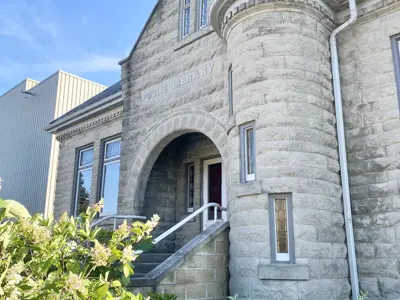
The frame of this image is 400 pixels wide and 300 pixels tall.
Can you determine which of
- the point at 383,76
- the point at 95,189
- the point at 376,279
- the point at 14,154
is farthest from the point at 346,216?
the point at 14,154

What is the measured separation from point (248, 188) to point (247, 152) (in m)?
0.73

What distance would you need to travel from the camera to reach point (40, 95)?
23.4m

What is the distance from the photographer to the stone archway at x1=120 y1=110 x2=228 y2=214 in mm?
Result: 9180

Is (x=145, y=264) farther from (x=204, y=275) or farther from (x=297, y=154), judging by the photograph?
(x=297, y=154)

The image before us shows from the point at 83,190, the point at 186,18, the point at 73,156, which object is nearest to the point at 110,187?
the point at 83,190

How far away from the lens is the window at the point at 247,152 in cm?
694

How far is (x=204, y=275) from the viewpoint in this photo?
662 centimetres

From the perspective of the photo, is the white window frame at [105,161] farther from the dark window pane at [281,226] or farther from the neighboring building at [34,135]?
the neighboring building at [34,135]

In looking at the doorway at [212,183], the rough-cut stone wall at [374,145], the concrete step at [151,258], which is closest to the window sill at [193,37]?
the doorway at [212,183]

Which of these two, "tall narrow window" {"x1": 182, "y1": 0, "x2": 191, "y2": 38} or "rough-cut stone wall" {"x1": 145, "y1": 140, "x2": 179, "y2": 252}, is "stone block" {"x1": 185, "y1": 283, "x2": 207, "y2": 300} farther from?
"tall narrow window" {"x1": 182, "y1": 0, "x2": 191, "y2": 38}

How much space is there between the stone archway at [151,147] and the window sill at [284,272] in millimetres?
3696

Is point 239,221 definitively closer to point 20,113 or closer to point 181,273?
point 181,273

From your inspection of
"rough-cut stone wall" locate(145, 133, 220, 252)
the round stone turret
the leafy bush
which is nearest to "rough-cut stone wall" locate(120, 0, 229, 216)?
"rough-cut stone wall" locate(145, 133, 220, 252)

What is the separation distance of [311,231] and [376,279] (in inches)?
51.5
